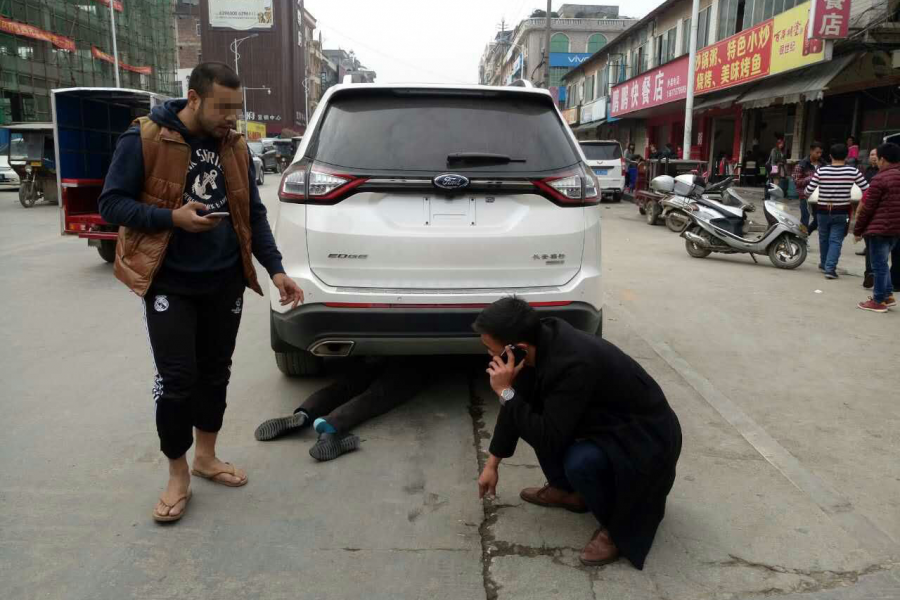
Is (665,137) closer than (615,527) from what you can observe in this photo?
No

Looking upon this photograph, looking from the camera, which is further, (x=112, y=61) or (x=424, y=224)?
(x=112, y=61)

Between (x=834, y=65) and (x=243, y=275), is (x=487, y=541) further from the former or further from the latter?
(x=834, y=65)

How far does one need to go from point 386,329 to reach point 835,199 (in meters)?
7.43

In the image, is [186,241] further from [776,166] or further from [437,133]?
[776,166]

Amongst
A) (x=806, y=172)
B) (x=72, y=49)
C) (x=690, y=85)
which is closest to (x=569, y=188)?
(x=806, y=172)

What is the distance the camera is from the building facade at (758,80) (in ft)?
49.9

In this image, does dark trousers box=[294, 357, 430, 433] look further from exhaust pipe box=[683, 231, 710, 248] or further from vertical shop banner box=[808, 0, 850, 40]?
vertical shop banner box=[808, 0, 850, 40]

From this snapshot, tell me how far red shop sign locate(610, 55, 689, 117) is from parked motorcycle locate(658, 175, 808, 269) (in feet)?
43.4

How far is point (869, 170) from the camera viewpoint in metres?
11.4

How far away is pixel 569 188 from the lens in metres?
3.94

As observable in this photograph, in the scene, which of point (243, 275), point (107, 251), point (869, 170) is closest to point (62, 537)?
point (243, 275)

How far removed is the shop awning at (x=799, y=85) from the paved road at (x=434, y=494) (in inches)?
432

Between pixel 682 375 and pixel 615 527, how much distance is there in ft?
8.55

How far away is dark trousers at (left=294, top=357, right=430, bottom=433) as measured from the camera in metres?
4.04
